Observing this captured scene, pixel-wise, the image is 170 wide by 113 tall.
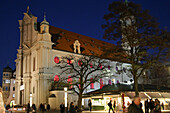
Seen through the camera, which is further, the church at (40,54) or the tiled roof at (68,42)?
the tiled roof at (68,42)

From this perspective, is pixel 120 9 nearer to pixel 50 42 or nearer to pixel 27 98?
pixel 50 42

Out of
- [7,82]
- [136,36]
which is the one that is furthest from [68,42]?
[7,82]

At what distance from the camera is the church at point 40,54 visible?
42812mm

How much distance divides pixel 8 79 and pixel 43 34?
147 feet

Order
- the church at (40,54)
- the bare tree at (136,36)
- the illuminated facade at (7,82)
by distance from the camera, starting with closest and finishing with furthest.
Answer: the bare tree at (136,36) → the church at (40,54) → the illuminated facade at (7,82)

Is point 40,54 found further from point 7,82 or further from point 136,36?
point 7,82

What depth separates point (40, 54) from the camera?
4416 centimetres

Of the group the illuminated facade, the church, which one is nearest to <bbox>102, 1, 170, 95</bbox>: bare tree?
the church

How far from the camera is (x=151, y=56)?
23547 millimetres

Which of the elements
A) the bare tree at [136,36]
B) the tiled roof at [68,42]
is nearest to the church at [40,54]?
the tiled roof at [68,42]

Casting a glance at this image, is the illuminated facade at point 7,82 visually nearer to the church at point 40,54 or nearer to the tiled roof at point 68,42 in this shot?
the church at point 40,54

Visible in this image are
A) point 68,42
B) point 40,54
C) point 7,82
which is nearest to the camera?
point 40,54

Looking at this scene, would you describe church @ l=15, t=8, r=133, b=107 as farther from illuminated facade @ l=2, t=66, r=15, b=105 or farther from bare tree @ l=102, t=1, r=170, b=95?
illuminated facade @ l=2, t=66, r=15, b=105

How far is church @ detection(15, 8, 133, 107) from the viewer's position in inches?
1686
